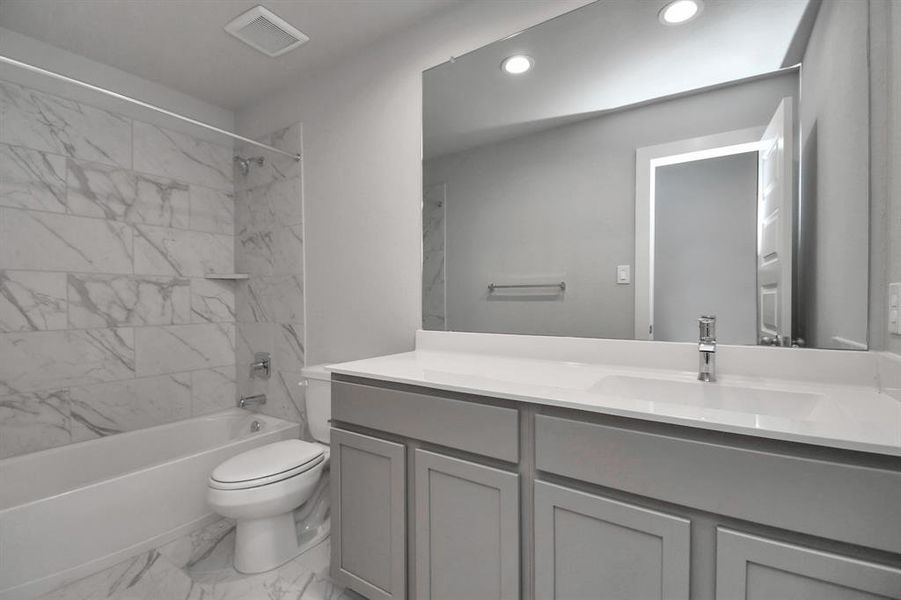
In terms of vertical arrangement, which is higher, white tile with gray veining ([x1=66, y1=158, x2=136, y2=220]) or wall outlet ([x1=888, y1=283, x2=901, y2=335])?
white tile with gray veining ([x1=66, y1=158, x2=136, y2=220])

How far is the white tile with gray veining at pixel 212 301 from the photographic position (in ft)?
8.45

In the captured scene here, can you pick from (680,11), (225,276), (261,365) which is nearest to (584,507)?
(680,11)

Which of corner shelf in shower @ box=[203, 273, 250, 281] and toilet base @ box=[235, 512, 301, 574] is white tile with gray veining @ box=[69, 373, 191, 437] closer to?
corner shelf in shower @ box=[203, 273, 250, 281]

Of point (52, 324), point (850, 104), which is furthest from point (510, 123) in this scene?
point (52, 324)

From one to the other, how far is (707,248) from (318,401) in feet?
5.97

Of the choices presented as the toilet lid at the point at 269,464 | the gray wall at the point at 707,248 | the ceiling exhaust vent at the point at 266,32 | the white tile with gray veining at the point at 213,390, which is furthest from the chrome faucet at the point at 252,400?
the gray wall at the point at 707,248

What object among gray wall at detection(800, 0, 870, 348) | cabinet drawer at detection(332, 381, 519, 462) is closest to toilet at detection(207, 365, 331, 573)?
cabinet drawer at detection(332, 381, 519, 462)

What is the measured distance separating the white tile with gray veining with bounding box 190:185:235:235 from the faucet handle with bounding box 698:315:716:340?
286cm

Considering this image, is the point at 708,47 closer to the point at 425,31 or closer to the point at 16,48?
the point at 425,31

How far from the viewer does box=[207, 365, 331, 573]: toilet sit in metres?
1.53

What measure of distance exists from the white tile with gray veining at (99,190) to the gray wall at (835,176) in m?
3.12

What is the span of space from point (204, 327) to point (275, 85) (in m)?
1.63

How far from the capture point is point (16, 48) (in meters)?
1.92

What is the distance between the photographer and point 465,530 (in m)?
1.10
